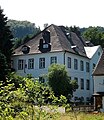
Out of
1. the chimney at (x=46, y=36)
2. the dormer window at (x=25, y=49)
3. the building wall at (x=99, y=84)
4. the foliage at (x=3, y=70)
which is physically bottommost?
the building wall at (x=99, y=84)

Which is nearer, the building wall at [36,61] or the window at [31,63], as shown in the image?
the building wall at [36,61]

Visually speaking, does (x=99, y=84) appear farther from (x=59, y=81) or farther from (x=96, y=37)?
(x=96, y=37)

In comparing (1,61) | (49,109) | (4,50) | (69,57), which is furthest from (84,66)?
(49,109)

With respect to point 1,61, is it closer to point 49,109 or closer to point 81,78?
point 81,78

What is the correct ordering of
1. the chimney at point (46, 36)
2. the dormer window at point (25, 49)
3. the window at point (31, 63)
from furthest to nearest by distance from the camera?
the dormer window at point (25, 49) < the window at point (31, 63) < the chimney at point (46, 36)

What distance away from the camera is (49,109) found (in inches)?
332

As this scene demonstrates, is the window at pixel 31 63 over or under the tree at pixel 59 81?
over

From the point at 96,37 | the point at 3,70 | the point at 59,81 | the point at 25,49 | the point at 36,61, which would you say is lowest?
the point at 59,81

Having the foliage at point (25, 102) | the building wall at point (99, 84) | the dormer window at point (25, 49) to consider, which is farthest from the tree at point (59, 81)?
the foliage at point (25, 102)

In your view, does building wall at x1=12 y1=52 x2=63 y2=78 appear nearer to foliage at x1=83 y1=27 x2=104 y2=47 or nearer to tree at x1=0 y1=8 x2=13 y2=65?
tree at x1=0 y1=8 x2=13 y2=65

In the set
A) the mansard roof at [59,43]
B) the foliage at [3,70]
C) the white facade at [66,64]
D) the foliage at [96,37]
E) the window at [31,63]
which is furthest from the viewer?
the foliage at [96,37]

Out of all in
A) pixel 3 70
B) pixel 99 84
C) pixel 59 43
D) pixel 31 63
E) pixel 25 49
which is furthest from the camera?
pixel 25 49

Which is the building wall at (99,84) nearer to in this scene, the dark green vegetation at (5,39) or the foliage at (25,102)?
the dark green vegetation at (5,39)

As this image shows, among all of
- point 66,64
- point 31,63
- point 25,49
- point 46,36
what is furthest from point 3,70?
point 46,36
